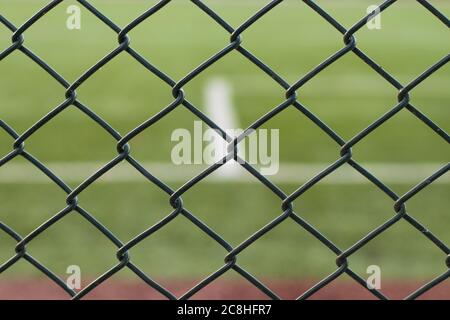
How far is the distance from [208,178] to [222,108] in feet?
7.22

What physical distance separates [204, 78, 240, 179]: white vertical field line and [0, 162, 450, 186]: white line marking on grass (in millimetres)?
148

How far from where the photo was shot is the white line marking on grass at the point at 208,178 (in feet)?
20.4

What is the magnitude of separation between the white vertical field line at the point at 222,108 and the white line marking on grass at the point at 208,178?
0.15m

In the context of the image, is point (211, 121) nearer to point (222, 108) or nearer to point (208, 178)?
point (208, 178)

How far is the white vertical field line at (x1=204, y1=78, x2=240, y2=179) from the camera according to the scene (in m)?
6.71

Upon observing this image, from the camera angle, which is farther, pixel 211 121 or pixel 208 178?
pixel 208 178

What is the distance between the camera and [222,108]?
28.0ft

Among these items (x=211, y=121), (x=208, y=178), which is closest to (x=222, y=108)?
(x=208, y=178)

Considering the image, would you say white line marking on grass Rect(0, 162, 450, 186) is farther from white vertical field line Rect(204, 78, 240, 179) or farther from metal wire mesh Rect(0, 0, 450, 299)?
metal wire mesh Rect(0, 0, 450, 299)

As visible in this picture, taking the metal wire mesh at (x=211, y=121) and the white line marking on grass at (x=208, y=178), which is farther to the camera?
the white line marking on grass at (x=208, y=178)

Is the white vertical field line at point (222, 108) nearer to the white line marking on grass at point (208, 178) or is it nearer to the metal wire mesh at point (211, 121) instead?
the white line marking on grass at point (208, 178)

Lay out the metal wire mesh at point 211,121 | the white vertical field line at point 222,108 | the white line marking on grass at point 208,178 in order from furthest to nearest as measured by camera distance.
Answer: the white vertical field line at point 222,108 < the white line marking on grass at point 208,178 < the metal wire mesh at point 211,121

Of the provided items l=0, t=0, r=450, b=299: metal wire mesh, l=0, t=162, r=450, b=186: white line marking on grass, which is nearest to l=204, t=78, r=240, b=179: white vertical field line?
l=0, t=162, r=450, b=186: white line marking on grass

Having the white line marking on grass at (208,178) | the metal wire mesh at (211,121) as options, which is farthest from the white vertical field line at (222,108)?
the metal wire mesh at (211,121)
